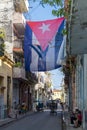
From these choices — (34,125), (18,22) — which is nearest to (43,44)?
(34,125)

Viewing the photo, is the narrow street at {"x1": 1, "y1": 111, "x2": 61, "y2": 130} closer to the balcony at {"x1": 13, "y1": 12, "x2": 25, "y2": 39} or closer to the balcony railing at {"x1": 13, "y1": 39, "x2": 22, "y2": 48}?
the balcony railing at {"x1": 13, "y1": 39, "x2": 22, "y2": 48}

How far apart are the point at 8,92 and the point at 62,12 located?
125 feet

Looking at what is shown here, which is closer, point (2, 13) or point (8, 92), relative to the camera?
point (8, 92)

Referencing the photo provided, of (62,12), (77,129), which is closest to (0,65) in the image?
(77,129)

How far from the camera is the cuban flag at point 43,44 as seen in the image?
21.7m

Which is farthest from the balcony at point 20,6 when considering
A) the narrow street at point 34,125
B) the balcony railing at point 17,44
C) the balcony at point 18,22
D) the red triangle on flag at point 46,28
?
the red triangle on flag at point 46,28

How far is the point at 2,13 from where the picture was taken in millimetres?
51812

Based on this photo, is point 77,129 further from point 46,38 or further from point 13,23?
point 13,23

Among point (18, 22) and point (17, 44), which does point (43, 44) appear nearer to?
point (18, 22)

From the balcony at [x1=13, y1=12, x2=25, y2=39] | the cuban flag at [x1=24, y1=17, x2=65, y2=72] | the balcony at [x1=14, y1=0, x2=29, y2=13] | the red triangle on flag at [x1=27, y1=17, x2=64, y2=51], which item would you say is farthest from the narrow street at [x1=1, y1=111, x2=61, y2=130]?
the balcony at [x1=14, y1=0, x2=29, y2=13]

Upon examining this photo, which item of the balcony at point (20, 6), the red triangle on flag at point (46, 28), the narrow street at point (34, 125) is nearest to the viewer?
the red triangle on flag at point (46, 28)

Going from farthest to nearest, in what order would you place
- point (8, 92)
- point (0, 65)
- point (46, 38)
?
point (8, 92) < point (0, 65) < point (46, 38)

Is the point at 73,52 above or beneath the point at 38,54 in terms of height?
beneath

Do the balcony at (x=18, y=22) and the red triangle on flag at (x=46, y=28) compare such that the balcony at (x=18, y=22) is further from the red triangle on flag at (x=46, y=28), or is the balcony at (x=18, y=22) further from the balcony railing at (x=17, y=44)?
the red triangle on flag at (x=46, y=28)
